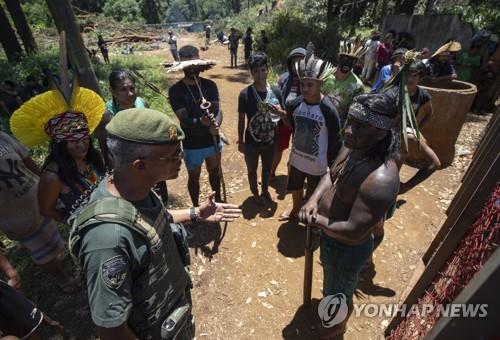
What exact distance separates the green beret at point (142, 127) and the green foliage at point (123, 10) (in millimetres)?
44988

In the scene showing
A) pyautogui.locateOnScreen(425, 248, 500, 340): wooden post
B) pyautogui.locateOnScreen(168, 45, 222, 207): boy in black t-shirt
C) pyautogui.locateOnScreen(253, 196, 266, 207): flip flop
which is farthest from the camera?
pyautogui.locateOnScreen(253, 196, 266, 207): flip flop

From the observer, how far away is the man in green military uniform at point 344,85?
14.8 ft

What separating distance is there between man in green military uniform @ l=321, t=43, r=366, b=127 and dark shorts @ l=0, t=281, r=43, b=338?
167 inches

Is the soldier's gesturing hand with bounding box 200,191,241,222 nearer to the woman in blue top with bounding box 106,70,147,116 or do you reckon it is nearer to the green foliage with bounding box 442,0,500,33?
the woman in blue top with bounding box 106,70,147,116

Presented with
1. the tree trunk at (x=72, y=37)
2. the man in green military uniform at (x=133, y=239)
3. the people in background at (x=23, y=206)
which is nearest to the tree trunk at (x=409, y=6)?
the tree trunk at (x=72, y=37)

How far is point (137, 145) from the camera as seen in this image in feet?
5.16

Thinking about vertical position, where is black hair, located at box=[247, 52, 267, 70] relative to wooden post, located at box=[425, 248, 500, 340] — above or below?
above

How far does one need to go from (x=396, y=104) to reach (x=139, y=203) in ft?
6.42

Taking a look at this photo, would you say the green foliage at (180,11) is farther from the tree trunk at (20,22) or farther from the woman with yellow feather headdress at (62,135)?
the woman with yellow feather headdress at (62,135)

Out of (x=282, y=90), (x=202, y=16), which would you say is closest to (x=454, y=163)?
(x=282, y=90)

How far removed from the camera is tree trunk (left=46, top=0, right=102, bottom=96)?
5016 mm

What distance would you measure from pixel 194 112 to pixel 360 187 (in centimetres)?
252

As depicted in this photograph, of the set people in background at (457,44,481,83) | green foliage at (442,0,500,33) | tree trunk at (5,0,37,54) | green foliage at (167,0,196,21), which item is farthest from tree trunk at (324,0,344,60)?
green foliage at (167,0,196,21)

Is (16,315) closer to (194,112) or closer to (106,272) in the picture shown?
(106,272)
